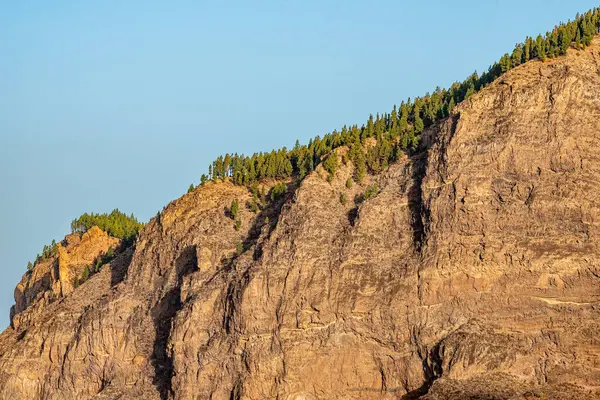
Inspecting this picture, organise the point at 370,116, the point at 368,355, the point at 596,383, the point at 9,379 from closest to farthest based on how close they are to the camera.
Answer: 1. the point at 596,383
2. the point at 368,355
3. the point at 9,379
4. the point at 370,116

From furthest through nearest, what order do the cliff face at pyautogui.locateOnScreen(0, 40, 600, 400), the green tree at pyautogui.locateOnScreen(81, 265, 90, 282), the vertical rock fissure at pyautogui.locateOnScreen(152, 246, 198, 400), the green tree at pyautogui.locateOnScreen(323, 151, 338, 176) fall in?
the green tree at pyautogui.locateOnScreen(81, 265, 90, 282) < the green tree at pyautogui.locateOnScreen(323, 151, 338, 176) < the vertical rock fissure at pyautogui.locateOnScreen(152, 246, 198, 400) < the cliff face at pyautogui.locateOnScreen(0, 40, 600, 400)

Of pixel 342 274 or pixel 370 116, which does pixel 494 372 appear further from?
pixel 370 116

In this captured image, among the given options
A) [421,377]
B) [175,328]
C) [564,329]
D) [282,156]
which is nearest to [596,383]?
[564,329]

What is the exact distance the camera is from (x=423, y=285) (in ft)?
396

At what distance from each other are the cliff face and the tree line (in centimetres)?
239

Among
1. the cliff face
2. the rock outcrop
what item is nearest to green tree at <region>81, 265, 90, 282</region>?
the rock outcrop

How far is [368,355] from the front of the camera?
396 feet

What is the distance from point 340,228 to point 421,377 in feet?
49.6

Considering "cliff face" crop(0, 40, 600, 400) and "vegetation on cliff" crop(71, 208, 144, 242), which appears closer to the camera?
"cliff face" crop(0, 40, 600, 400)

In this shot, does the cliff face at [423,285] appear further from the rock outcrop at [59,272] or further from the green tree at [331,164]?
the rock outcrop at [59,272]

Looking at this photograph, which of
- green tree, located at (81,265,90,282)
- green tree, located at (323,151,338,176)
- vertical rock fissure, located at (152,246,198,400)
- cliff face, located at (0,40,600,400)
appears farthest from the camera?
green tree, located at (81,265,90,282)

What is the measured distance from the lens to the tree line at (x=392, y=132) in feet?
440

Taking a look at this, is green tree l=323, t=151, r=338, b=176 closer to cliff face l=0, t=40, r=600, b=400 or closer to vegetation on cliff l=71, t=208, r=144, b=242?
cliff face l=0, t=40, r=600, b=400

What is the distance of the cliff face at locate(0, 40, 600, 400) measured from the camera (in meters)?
117
